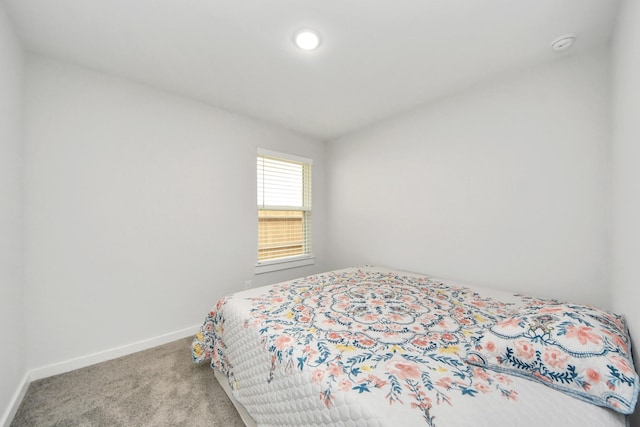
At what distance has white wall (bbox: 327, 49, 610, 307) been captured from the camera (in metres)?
1.66

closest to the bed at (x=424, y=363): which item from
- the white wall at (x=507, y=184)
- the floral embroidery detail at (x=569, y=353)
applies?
the floral embroidery detail at (x=569, y=353)

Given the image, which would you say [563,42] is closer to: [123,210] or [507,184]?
[507,184]

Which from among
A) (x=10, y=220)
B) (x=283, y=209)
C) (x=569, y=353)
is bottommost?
(x=569, y=353)

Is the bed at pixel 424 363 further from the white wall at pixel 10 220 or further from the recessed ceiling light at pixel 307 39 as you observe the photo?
the recessed ceiling light at pixel 307 39

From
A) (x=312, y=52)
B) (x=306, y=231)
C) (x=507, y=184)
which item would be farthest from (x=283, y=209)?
(x=507, y=184)

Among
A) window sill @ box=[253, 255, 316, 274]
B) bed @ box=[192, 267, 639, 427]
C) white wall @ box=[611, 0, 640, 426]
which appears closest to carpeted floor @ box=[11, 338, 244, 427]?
bed @ box=[192, 267, 639, 427]

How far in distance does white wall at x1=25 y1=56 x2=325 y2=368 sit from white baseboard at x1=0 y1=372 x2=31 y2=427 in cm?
13

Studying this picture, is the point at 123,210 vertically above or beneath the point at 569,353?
above

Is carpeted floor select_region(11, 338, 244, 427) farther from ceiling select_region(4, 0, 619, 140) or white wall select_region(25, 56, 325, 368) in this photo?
ceiling select_region(4, 0, 619, 140)

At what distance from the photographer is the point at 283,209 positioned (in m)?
3.19

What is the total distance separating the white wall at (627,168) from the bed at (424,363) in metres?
0.19

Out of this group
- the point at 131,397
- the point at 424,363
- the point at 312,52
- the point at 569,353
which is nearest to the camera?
the point at 569,353

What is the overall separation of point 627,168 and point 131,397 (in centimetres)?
310

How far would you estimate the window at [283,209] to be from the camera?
300 cm
